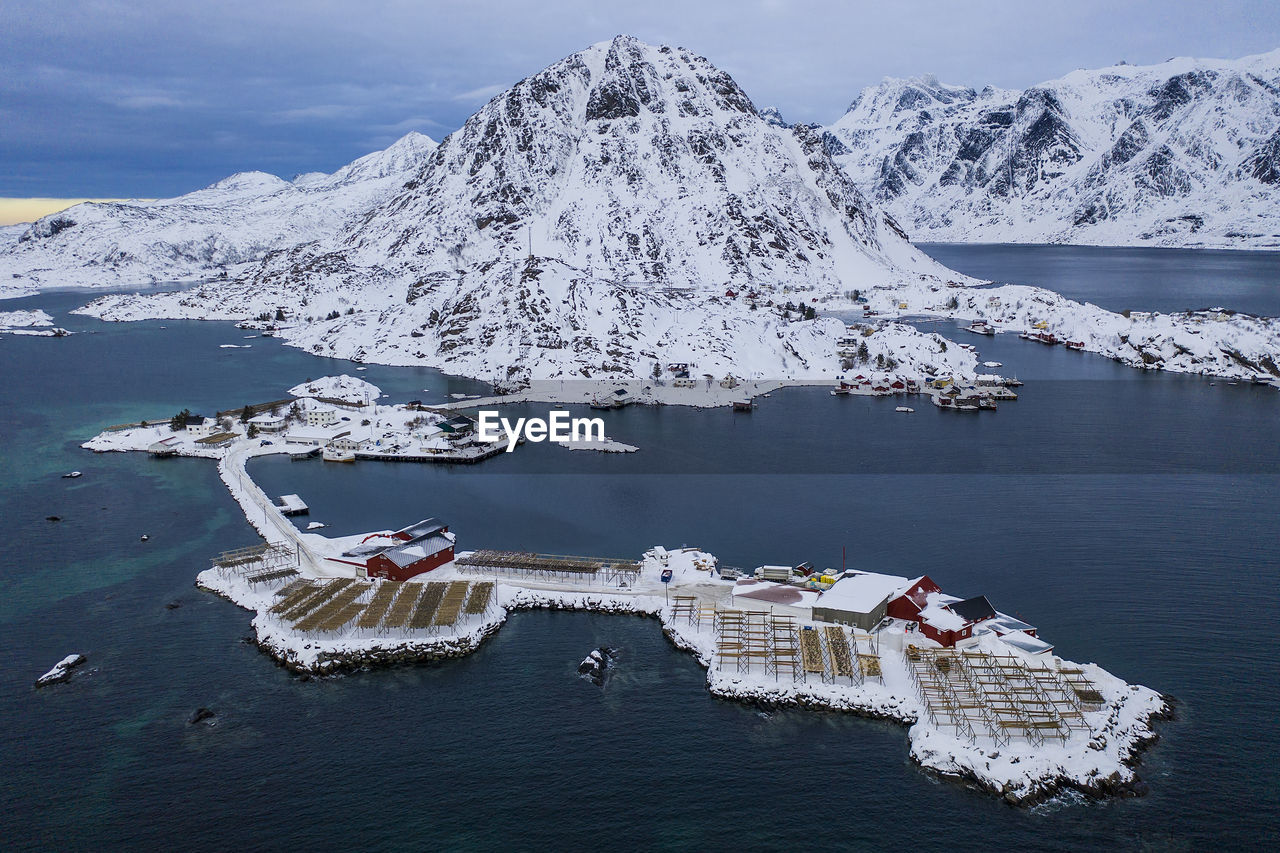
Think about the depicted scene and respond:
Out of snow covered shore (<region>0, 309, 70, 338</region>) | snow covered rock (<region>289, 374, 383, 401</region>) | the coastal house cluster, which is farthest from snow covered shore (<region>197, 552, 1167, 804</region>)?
snow covered shore (<region>0, 309, 70, 338</region>)

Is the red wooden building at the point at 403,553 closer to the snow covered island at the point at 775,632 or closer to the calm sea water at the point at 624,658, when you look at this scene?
the snow covered island at the point at 775,632

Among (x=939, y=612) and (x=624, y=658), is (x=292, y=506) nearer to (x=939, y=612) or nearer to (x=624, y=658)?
(x=624, y=658)

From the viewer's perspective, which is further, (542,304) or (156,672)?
(542,304)

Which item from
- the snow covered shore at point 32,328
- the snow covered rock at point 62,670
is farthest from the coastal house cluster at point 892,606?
the snow covered shore at point 32,328

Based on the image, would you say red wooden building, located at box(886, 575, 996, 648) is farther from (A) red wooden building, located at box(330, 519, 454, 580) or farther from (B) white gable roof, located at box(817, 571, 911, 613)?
(A) red wooden building, located at box(330, 519, 454, 580)

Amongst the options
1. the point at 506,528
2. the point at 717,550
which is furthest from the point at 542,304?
the point at 717,550

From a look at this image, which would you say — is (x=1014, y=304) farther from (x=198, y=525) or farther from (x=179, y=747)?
(x=179, y=747)

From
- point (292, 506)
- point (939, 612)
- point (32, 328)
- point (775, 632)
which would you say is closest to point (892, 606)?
point (939, 612)
